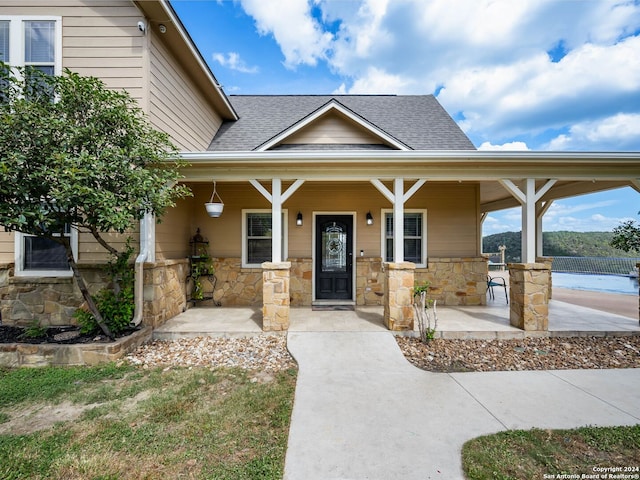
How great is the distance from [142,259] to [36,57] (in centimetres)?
389

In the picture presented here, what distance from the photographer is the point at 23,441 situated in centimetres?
229

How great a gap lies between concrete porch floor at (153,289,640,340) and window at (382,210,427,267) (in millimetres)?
1272

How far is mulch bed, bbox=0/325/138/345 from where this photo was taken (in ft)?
13.0

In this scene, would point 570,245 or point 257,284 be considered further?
point 570,245

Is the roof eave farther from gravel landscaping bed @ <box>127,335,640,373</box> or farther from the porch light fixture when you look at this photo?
gravel landscaping bed @ <box>127,335,640,373</box>

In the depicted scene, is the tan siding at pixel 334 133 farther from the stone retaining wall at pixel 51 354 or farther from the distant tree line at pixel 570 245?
the distant tree line at pixel 570 245

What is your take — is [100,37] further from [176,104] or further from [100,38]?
[176,104]

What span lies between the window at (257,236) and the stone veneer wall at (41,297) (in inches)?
110

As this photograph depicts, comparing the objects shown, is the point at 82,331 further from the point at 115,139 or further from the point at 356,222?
the point at 356,222

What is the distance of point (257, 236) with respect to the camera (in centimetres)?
→ 664

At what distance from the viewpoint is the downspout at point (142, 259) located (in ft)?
14.7

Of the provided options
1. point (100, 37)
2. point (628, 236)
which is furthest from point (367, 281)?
point (100, 37)

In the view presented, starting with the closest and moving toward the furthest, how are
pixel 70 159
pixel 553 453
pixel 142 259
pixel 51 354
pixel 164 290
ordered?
pixel 553 453, pixel 70 159, pixel 51 354, pixel 142 259, pixel 164 290

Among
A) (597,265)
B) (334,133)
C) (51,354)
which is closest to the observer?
A: (51,354)
